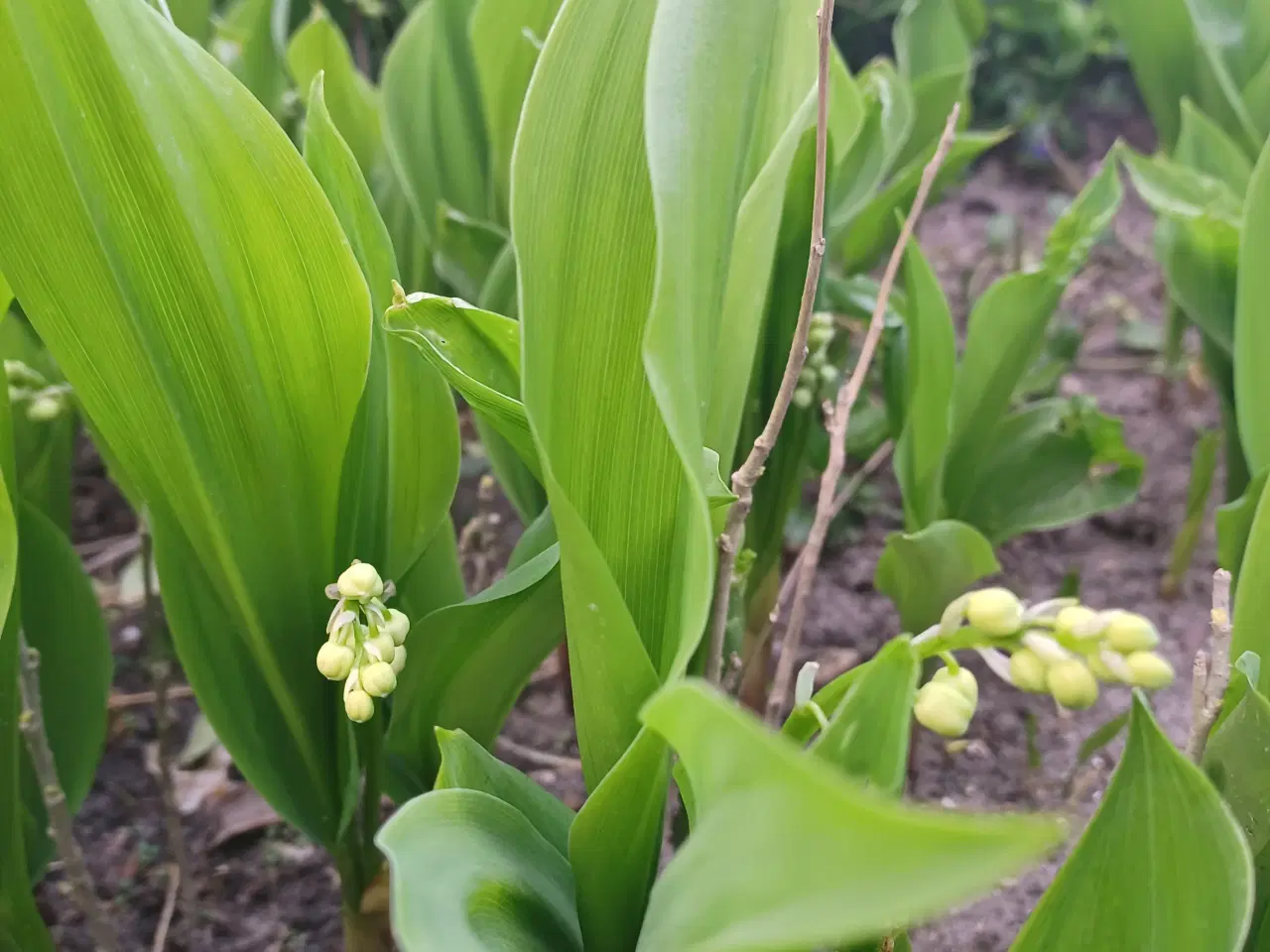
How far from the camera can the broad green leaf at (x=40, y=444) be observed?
561 mm

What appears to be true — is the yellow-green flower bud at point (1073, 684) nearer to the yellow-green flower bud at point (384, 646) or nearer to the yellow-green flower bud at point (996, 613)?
the yellow-green flower bud at point (996, 613)

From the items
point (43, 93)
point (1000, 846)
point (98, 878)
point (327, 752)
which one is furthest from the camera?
point (98, 878)

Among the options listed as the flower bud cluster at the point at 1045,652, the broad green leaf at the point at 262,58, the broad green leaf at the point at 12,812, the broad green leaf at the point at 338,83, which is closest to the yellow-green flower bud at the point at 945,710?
the flower bud cluster at the point at 1045,652

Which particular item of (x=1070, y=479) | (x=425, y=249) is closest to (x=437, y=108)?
(x=425, y=249)

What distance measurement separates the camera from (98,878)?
27.7 inches

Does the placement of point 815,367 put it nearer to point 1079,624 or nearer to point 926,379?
point 926,379

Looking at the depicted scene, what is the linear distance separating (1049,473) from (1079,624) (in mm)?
447

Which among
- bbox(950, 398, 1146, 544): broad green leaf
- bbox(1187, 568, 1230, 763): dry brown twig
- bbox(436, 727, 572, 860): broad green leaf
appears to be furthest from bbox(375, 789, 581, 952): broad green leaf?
bbox(950, 398, 1146, 544): broad green leaf

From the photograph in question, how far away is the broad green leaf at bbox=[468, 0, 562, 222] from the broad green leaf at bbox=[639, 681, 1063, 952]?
1.75 feet

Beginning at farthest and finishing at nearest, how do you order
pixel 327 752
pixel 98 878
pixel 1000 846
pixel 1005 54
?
pixel 1005 54 < pixel 98 878 < pixel 327 752 < pixel 1000 846

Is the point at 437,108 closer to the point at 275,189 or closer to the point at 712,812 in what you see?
the point at 275,189

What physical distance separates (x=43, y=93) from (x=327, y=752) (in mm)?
307

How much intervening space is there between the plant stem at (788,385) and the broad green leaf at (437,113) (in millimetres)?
420

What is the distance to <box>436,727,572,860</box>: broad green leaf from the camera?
358 millimetres
